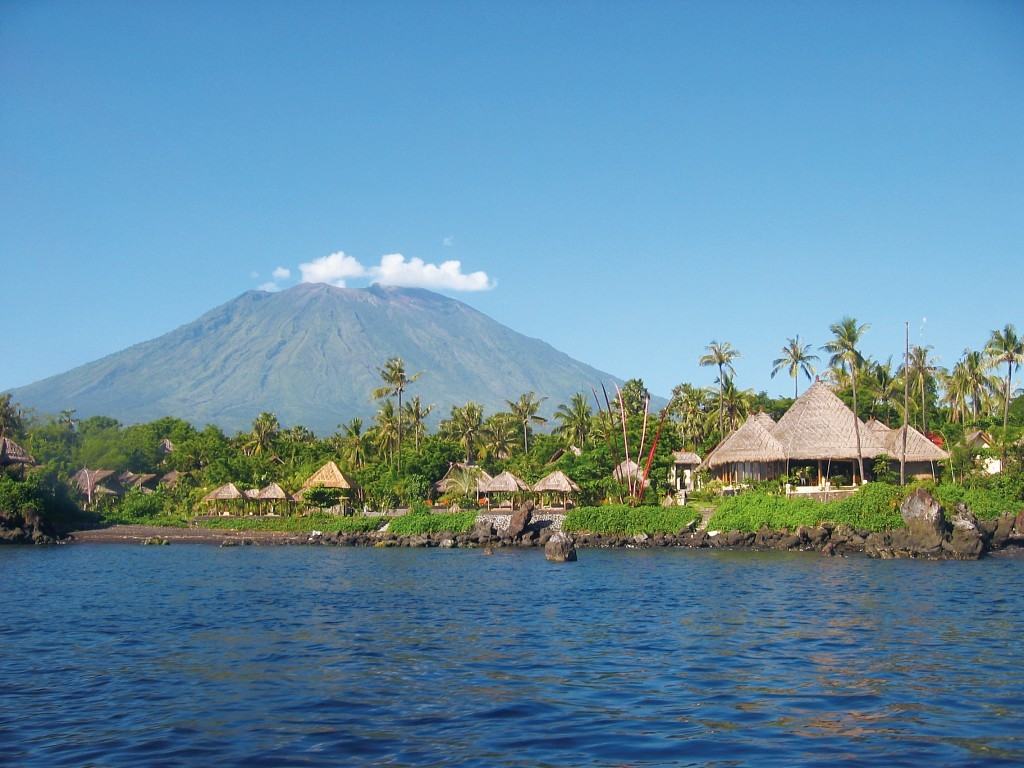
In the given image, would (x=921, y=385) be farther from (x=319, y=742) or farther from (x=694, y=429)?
(x=319, y=742)

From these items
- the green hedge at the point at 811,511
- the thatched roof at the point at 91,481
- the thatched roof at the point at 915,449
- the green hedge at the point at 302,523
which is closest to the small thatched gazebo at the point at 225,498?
the green hedge at the point at 302,523

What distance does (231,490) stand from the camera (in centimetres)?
6131

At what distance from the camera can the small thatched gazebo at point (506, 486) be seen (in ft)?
183

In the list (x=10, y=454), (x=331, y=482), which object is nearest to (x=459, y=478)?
(x=331, y=482)

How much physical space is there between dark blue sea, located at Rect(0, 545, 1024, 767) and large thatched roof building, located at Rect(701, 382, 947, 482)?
18513mm

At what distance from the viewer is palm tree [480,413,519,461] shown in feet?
249

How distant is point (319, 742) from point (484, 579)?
66.4 feet

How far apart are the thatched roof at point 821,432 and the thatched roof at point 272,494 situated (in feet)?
103

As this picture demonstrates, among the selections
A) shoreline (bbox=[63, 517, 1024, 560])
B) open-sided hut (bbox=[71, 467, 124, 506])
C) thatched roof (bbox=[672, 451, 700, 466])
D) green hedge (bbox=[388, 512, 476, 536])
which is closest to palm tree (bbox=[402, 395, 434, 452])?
shoreline (bbox=[63, 517, 1024, 560])

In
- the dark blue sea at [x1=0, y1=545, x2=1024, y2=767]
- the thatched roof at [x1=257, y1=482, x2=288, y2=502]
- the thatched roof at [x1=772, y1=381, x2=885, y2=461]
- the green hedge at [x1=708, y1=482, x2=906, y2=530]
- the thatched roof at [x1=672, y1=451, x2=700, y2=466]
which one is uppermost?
the thatched roof at [x1=772, y1=381, x2=885, y2=461]

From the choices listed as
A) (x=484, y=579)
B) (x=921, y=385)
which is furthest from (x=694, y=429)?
(x=484, y=579)

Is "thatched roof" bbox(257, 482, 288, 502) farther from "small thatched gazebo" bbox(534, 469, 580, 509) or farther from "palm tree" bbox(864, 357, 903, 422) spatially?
"palm tree" bbox(864, 357, 903, 422)

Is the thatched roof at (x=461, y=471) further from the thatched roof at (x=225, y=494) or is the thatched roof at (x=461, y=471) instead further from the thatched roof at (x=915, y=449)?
the thatched roof at (x=915, y=449)

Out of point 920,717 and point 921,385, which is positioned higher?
point 921,385
